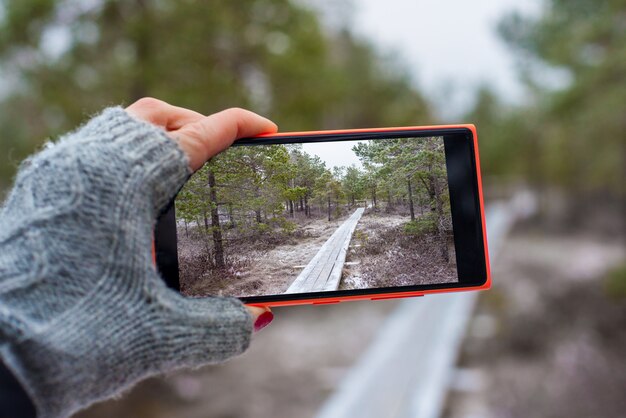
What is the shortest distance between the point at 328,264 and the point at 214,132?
495 mm

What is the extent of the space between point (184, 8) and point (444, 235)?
4.82 m

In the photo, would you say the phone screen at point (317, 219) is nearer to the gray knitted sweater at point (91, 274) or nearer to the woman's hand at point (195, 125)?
the woman's hand at point (195, 125)

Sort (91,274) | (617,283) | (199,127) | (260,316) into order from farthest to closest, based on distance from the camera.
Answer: (617,283) < (260,316) < (199,127) < (91,274)

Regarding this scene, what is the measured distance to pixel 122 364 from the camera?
1193 mm

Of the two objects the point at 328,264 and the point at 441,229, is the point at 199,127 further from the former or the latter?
the point at 441,229

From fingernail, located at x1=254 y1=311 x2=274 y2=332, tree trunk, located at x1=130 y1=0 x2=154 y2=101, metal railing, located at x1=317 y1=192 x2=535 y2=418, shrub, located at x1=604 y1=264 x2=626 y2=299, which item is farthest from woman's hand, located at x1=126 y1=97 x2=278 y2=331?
shrub, located at x1=604 y1=264 x2=626 y2=299

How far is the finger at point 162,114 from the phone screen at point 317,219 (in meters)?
0.15

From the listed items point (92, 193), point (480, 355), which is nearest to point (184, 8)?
point (92, 193)

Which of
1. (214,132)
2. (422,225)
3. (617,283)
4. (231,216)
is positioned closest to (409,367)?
(422,225)

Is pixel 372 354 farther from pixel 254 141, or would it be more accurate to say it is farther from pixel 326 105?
pixel 254 141

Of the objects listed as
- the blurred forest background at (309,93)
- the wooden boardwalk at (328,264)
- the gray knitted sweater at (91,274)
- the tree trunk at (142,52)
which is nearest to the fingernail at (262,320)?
the wooden boardwalk at (328,264)

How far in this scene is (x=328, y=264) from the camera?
1682 millimetres

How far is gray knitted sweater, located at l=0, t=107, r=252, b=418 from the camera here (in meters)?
1.11

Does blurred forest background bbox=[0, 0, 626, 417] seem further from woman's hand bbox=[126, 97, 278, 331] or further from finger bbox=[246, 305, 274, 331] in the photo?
finger bbox=[246, 305, 274, 331]
